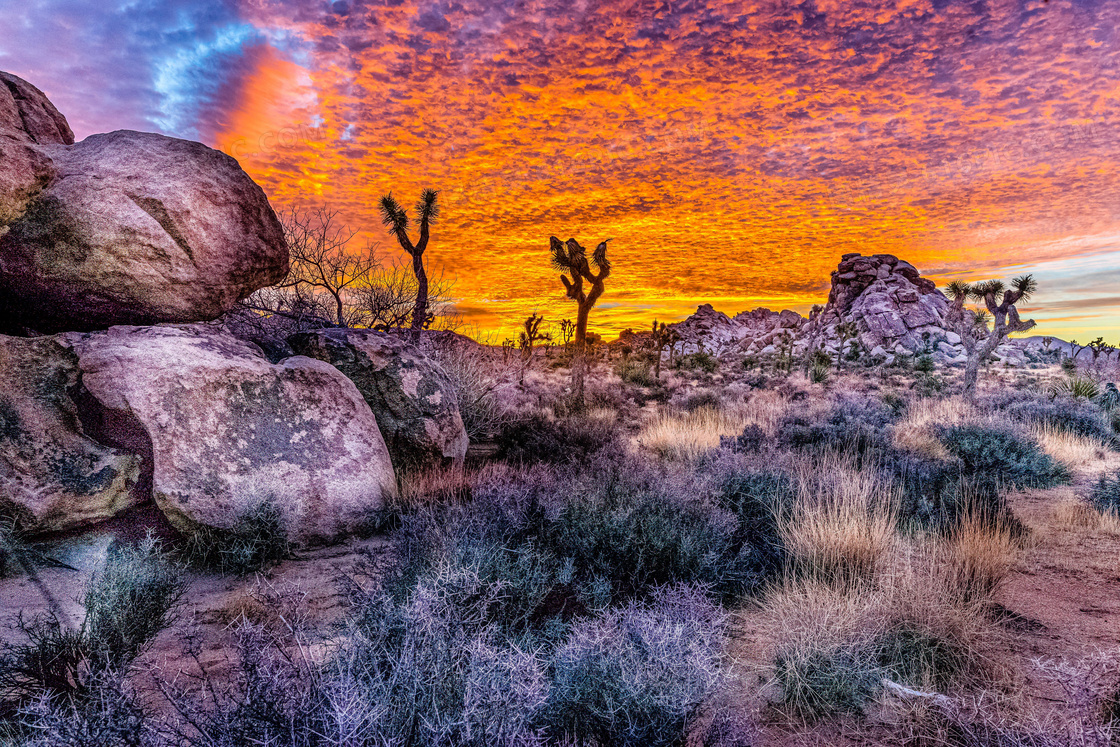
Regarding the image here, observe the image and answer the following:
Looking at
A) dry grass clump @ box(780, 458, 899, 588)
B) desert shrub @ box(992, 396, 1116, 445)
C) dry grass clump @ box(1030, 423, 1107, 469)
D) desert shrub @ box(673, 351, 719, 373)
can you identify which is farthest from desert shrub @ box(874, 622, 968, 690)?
desert shrub @ box(673, 351, 719, 373)

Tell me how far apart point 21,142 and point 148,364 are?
238 centimetres

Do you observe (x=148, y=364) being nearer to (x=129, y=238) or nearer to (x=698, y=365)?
(x=129, y=238)

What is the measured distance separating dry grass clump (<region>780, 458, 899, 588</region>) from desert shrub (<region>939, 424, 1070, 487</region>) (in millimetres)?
3043

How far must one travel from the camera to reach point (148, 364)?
184 inches

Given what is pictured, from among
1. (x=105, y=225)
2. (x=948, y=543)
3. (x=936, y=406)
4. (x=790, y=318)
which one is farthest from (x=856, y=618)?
(x=790, y=318)

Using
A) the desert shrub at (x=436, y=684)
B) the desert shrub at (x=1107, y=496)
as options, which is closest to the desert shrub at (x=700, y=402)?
the desert shrub at (x=1107, y=496)

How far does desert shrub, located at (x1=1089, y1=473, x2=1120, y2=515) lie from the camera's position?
6039 mm

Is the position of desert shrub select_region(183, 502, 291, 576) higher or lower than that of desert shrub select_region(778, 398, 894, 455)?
lower

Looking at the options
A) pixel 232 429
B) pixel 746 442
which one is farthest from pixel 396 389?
pixel 746 442

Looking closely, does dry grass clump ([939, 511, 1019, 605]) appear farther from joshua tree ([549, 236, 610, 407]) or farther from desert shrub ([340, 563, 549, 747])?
joshua tree ([549, 236, 610, 407])

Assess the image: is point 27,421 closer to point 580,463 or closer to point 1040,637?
point 580,463

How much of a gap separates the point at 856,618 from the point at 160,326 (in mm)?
6283

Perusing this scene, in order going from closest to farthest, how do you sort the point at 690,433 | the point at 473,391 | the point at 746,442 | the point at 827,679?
the point at 827,679
the point at 746,442
the point at 690,433
the point at 473,391

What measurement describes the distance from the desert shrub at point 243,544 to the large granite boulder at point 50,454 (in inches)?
27.2
